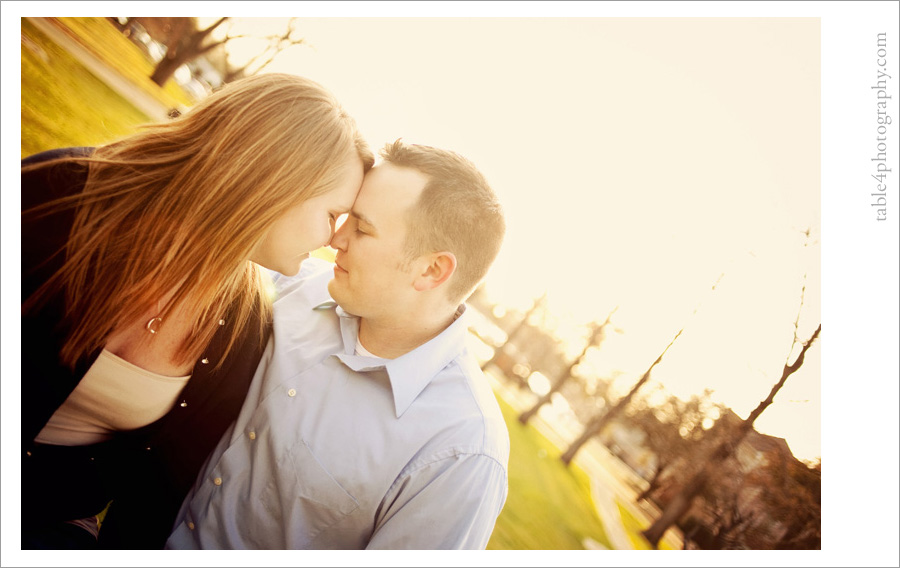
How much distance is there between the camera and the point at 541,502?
2723mm

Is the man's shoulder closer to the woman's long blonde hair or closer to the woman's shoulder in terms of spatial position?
the woman's long blonde hair

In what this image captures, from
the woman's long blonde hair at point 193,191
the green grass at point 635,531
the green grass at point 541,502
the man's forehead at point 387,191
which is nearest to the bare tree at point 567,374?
the green grass at point 541,502

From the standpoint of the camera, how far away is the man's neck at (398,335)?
2.30 meters

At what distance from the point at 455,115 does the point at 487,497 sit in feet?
5.19

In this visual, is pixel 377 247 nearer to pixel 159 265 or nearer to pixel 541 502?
pixel 159 265

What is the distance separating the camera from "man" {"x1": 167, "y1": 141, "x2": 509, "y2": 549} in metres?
2.04

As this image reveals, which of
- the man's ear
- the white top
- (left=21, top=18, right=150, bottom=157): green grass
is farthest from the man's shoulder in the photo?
(left=21, top=18, right=150, bottom=157): green grass

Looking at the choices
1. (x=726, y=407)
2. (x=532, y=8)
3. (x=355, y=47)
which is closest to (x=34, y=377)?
(x=355, y=47)

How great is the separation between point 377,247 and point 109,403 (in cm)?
102

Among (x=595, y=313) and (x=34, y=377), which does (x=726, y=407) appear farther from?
(x=34, y=377)

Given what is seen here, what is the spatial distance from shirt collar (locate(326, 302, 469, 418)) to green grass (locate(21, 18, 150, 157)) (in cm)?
122

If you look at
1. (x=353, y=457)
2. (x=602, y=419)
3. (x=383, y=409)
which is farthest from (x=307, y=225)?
(x=602, y=419)

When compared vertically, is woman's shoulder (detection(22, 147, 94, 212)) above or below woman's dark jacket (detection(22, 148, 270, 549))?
above

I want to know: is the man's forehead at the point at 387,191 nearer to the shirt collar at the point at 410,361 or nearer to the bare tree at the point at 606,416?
the shirt collar at the point at 410,361
